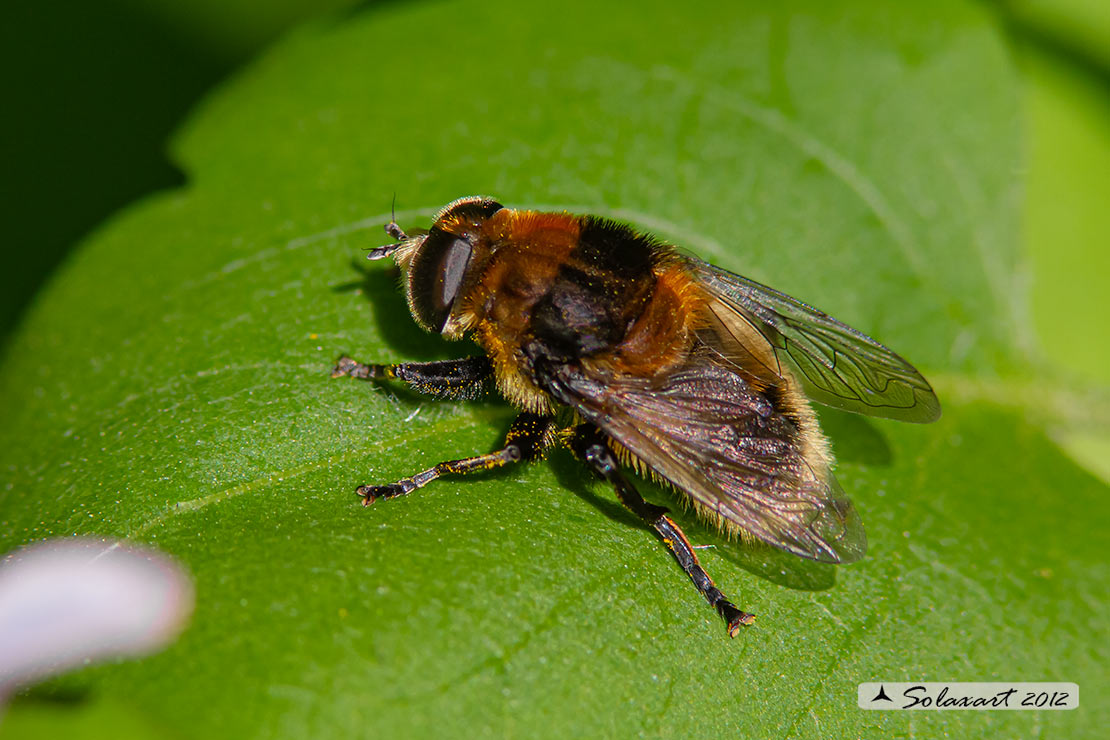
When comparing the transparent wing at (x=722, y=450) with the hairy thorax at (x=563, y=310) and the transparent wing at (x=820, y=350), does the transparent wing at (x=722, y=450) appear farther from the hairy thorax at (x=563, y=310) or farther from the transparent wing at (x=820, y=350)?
the transparent wing at (x=820, y=350)

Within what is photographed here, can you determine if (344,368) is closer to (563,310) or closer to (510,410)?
(510,410)

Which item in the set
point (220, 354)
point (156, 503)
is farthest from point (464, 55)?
point (156, 503)

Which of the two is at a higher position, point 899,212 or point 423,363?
point 899,212

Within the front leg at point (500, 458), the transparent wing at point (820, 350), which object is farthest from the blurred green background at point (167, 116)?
the front leg at point (500, 458)

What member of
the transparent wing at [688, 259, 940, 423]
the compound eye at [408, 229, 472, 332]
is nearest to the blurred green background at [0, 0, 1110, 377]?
the transparent wing at [688, 259, 940, 423]

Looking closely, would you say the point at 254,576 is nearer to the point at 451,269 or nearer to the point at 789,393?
the point at 451,269

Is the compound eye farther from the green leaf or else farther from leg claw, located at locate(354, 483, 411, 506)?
leg claw, located at locate(354, 483, 411, 506)
